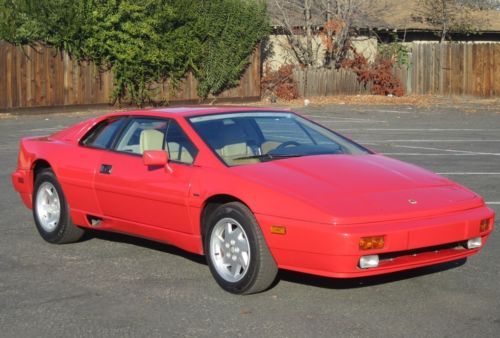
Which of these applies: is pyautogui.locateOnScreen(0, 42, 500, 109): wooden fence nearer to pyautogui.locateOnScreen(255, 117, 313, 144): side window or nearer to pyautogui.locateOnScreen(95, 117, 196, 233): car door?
pyautogui.locateOnScreen(95, 117, 196, 233): car door

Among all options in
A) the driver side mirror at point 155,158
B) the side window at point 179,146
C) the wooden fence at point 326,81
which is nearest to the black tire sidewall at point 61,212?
the side window at point 179,146

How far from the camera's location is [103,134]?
322 inches

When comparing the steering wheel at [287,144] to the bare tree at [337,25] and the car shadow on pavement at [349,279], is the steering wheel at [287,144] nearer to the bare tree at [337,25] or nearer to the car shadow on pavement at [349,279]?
the car shadow on pavement at [349,279]

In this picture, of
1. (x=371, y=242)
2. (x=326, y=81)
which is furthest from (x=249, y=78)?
(x=371, y=242)

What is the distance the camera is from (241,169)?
672 centimetres

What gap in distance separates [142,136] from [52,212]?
1378 mm

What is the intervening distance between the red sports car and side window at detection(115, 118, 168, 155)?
12 millimetres

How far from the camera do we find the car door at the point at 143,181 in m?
7.03

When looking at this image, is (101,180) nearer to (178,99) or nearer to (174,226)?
(174,226)

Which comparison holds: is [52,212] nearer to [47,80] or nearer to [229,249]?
[229,249]

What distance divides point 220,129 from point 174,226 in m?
0.89

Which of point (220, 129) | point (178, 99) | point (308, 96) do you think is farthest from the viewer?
point (308, 96)

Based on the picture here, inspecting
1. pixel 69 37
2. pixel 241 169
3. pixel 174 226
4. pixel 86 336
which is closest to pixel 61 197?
pixel 174 226

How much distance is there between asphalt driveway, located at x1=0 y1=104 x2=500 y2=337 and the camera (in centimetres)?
573
